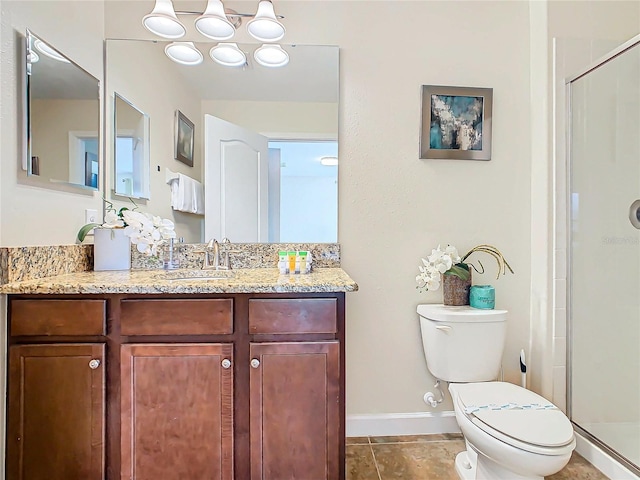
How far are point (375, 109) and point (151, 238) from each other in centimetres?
126

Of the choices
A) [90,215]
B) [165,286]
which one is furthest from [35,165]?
[165,286]

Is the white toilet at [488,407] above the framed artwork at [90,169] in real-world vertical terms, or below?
below

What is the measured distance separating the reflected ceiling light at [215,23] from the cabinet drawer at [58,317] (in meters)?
1.32

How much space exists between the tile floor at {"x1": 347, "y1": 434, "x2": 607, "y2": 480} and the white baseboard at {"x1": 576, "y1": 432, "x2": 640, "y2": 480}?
0.9 inches

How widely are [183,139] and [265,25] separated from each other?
685mm

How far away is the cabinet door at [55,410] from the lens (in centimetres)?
126

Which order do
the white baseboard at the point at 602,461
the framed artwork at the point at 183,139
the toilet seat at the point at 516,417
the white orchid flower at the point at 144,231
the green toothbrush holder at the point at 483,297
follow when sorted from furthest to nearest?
the framed artwork at the point at 183,139
the green toothbrush holder at the point at 483,297
the white orchid flower at the point at 144,231
the white baseboard at the point at 602,461
the toilet seat at the point at 516,417

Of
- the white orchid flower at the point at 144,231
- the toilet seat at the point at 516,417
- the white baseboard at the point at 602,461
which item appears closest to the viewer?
the toilet seat at the point at 516,417

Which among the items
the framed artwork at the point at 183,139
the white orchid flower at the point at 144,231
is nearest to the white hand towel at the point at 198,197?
the framed artwork at the point at 183,139

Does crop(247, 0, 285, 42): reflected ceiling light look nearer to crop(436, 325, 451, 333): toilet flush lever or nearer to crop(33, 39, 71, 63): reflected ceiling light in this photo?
crop(33, 39, 71, 63): reflected ceiling light

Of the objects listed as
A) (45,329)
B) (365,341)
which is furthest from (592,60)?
(45,329)

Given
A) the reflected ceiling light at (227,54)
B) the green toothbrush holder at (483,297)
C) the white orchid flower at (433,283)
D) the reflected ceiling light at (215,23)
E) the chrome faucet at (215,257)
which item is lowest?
the green toothbrush holder at (483,297)

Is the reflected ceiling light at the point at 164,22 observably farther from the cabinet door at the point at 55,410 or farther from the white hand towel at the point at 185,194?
the cabinet door at the point at 55,410

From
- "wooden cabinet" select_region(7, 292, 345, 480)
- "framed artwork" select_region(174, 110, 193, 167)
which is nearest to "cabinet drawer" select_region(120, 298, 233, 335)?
"wooden cabinet" select_region(7, 292, 345, 480)
